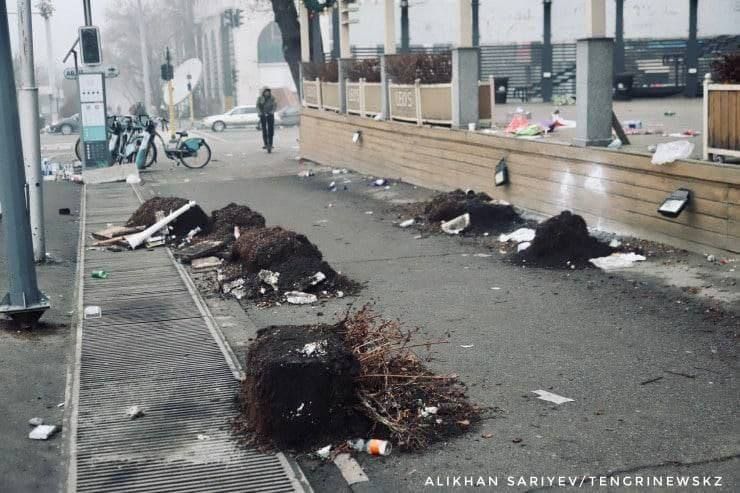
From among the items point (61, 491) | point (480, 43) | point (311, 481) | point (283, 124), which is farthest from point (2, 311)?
point (283, 124)

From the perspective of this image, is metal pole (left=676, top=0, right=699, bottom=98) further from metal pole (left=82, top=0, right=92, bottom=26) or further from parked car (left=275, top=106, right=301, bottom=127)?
parked car (left=275, top=106, right=301, bottom=127)

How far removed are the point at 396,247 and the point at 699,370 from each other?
5.90 meters

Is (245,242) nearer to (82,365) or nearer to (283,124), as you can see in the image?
(82,365)

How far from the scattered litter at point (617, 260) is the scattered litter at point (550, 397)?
3.97 m

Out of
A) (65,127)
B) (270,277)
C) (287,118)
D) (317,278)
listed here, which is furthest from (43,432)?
(65,127)

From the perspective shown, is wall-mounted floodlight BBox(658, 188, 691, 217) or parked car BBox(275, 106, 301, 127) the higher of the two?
wall-mounted floodlight BBox(658, 188, 691, 217)

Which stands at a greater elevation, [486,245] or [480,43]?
[480,43]

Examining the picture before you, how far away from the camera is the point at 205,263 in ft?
36.2

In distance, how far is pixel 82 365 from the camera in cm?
710

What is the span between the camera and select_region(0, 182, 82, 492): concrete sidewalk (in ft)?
17.1

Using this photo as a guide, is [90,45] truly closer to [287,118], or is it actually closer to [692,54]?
[692,54]

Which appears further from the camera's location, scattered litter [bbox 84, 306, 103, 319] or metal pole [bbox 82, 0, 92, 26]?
metal pole [bbox 82, 0, 92, 26]

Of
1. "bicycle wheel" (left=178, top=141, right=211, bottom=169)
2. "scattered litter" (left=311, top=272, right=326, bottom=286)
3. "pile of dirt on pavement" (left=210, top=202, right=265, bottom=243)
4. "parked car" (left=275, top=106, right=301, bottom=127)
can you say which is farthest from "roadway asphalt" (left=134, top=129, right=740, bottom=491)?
"parked car" (left=275, top=106, right=301, bottom=127)

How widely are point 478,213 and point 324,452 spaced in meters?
7.75
